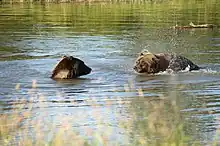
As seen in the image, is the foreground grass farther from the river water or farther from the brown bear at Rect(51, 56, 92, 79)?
the brown bear at Rect(51, 56, 92, 79)

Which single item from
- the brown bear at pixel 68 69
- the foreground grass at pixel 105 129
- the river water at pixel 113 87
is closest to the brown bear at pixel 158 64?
the river water at pixel 113 87

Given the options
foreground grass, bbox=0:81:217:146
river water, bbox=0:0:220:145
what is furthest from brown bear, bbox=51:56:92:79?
foreground grass, bbox=0:81:217:146

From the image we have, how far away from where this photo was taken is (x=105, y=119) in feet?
35.3

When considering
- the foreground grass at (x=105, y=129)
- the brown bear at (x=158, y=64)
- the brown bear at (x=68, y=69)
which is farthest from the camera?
A: the brown bear at (x=158, y=64)

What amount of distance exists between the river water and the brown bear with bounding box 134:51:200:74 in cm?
33

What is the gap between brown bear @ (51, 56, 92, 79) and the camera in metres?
17.1

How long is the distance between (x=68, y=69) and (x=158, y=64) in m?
2.68

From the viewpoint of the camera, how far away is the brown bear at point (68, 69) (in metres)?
17.1

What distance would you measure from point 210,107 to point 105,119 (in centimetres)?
261

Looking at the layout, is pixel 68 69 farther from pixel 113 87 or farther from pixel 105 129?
pixel 105 129

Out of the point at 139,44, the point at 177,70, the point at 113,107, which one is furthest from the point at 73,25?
the point at 113,107

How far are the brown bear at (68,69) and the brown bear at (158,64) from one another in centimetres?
169

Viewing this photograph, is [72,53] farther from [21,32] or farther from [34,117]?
[34,117]

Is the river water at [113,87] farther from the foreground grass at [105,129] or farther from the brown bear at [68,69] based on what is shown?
the brown bear at [68,69]
